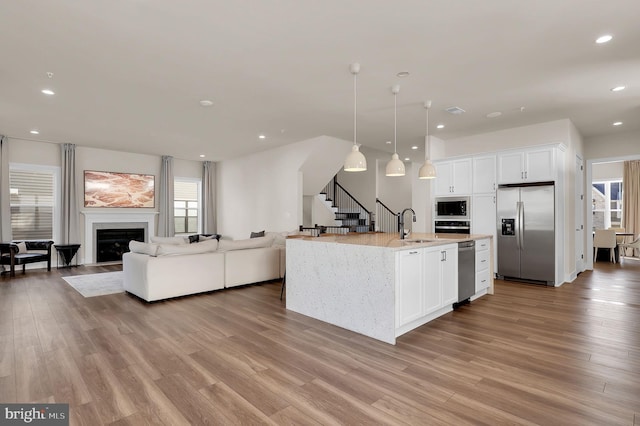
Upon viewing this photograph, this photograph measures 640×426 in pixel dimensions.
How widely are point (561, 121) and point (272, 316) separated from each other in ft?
20.9

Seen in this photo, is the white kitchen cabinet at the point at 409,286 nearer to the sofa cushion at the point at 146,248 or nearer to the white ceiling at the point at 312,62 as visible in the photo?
the white ceiling at the point at 312,62

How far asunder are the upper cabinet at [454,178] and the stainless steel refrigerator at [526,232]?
70 centimetres

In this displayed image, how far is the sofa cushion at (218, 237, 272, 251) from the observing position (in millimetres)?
5754

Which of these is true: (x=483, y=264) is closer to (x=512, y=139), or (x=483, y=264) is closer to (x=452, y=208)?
(x=452, y=208)

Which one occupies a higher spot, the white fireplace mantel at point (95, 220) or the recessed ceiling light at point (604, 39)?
the recessed ceiling light at point (604, 39)

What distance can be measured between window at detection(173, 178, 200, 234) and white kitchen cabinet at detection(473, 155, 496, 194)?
866 cm

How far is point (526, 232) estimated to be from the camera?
6082 millimetres

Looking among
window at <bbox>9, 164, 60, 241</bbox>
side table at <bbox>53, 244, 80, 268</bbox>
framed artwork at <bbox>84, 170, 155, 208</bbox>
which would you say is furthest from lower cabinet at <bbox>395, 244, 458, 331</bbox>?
window at <bbox>9, 164, 60, 241</bbox>

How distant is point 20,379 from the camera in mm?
2549

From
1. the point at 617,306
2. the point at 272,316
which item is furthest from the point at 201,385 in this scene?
the point at 617,306

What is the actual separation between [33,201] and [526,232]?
11.3 meters

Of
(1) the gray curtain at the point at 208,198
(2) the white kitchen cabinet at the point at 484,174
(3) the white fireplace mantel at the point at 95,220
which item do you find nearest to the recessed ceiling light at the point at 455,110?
(2) the white kitchen cabinet at the point at 484,174

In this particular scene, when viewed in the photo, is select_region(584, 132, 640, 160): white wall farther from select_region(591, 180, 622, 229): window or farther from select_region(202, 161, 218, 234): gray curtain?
select_region(202, 161, 218, 234): gray curtain

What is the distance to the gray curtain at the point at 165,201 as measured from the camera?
396 inches
